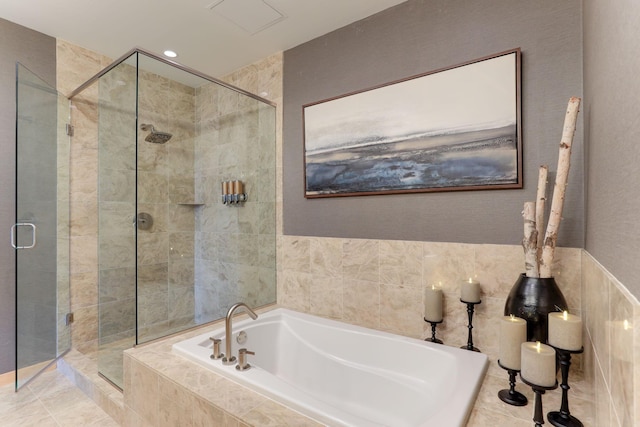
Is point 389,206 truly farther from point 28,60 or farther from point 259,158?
point 28,60

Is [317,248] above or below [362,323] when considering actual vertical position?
above

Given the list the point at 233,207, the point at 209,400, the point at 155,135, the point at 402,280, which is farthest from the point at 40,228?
the point at 402,280

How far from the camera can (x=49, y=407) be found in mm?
1974

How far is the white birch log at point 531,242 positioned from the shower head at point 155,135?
244cm

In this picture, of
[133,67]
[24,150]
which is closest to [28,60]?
[24,150]

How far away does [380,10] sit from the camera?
6.89 feet

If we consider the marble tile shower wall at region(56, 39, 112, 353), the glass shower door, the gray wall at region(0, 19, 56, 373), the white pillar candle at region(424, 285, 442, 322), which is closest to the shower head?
the marble tile shower wall at region(56, 39, 112, 353)

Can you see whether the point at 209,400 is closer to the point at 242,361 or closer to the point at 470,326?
the point at 242,361

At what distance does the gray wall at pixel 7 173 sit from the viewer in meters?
2.19

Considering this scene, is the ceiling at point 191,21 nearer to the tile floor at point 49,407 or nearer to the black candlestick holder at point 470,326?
the black candlestick holder at point 470,326

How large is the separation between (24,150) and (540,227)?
3191mm

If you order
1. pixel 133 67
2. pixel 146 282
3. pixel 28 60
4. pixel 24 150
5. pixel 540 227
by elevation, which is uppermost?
pixel 28 60

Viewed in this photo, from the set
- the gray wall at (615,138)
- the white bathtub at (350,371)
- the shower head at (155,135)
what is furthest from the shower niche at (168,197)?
the gray wall at (615,138)

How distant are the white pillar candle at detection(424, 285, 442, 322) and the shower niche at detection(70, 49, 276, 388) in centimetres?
132
